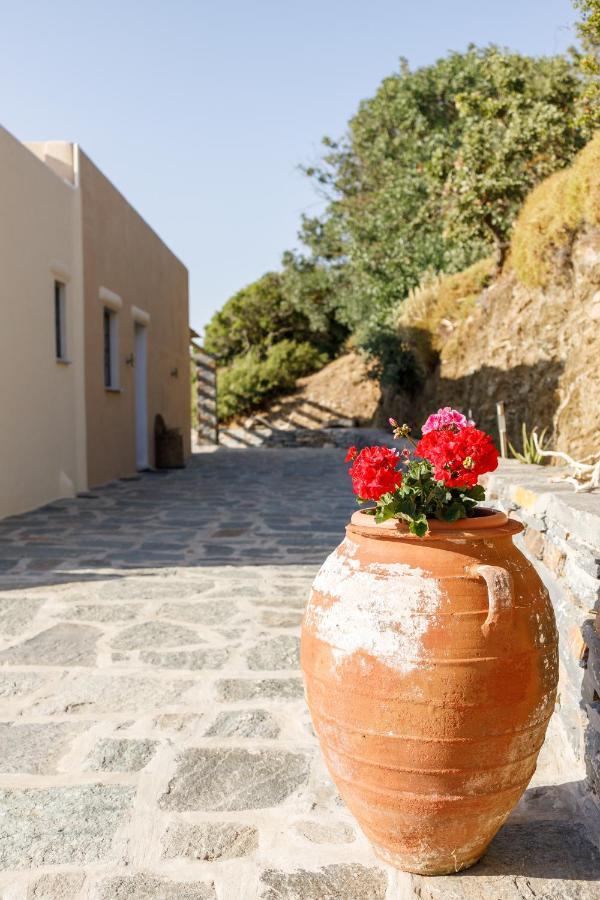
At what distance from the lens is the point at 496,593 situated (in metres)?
1.83

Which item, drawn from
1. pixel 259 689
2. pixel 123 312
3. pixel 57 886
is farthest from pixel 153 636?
pixel 123 312

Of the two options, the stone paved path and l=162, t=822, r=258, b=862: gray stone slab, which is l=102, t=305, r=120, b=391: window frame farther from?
l=162, t=822, r=258, b=862: gray stone slab

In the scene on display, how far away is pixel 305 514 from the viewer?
8.16 metres

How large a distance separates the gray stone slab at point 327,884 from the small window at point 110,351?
10.4 meters

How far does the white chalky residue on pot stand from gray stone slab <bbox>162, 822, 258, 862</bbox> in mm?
652

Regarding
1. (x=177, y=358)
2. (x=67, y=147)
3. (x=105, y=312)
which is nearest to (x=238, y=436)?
(x=177, y=358)

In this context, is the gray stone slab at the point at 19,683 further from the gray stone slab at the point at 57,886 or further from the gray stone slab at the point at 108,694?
the gray stone slab at the point at 57,886

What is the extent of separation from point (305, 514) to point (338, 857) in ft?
20.0

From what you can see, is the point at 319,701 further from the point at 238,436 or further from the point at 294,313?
the point at 294,313

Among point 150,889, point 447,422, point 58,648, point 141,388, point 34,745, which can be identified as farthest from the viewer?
point 141,388

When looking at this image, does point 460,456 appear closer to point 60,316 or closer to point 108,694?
point 108,694

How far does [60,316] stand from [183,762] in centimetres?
817

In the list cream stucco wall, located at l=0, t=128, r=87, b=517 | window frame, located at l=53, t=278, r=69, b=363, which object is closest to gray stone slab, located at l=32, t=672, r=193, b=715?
cream stucco wall, located at l=0, t=128, r=87, b=517

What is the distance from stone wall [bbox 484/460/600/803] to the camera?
7.43 ft
